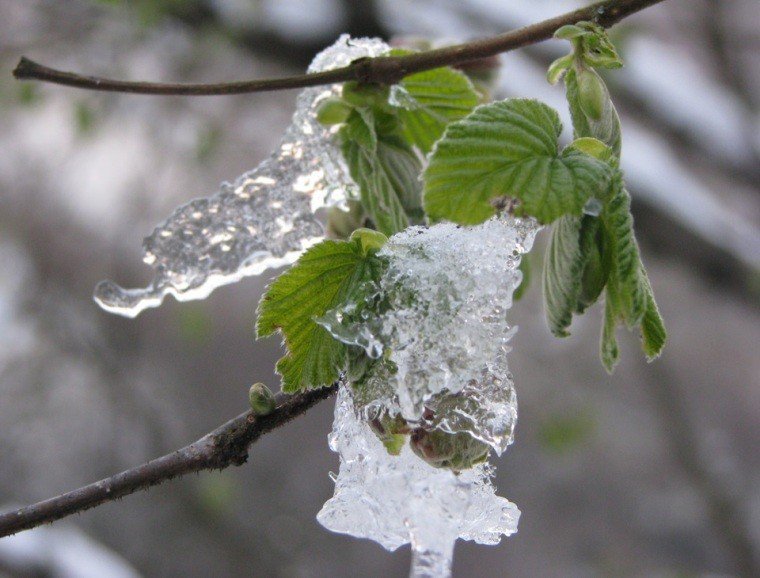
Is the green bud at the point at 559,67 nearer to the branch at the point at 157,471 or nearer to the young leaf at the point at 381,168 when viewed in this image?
the young leaf at the point at 381,168

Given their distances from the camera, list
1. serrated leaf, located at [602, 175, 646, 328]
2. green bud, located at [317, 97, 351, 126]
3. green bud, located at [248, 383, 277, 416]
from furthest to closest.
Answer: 1. green bud, located at [317, 97, 351, 126]
2. green bud, located at [248, 383, 277, 416]
3. serrated leaf, located at [602, 175, 646, 328]

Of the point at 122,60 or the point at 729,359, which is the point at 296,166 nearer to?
the point at 122,60

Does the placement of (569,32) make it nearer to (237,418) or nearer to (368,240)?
(368,240)

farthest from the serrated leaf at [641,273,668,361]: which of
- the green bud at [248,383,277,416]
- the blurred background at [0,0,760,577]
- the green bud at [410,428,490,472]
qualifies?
the blurred background at [0,0,760,577]

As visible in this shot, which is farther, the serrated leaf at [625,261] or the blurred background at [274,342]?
the blurred background at [274,342]

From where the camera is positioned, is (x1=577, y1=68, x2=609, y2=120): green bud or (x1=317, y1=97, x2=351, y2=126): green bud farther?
(x1=317, y1=97, x2=351, y2=126): green bud

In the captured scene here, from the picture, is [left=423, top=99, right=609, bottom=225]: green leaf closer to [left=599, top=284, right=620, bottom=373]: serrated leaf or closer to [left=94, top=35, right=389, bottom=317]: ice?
[left=599, top=284, right=620, bottom=373]: serrated leaf

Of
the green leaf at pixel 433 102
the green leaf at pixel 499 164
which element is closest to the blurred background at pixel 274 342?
the green leaf at pixel 433 102

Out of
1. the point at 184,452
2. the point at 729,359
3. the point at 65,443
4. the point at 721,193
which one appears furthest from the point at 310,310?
the point at 729,359

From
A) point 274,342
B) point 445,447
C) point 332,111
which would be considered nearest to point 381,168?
point 332,111
